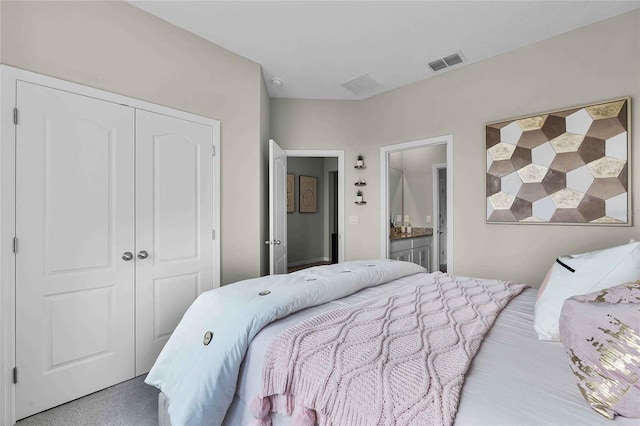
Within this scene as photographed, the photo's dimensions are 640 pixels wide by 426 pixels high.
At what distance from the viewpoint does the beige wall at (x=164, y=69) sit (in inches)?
72.3

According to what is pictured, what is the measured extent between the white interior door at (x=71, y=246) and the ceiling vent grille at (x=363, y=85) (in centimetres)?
229

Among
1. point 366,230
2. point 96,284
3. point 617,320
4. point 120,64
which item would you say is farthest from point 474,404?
point 366,230

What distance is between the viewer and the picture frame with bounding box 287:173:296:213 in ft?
19.8

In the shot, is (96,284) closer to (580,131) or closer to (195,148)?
(195,148)

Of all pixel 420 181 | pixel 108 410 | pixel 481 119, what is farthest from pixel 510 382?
pixel 420 181

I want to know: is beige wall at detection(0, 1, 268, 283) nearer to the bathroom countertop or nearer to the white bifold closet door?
the white bifold closet door

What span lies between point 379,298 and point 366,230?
227 cm

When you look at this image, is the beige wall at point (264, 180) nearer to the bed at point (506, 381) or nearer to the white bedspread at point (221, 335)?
the white bedspread at point (221, 335)

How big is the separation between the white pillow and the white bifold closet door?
2.43 metres

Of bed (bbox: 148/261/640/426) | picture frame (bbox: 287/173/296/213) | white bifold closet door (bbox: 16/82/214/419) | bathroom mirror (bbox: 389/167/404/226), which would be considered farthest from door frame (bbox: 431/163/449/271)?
white bifold closet door (bbox: 16/82/214/419)

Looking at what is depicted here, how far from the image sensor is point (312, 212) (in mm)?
6648

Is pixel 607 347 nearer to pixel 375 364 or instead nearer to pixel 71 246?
pixel 375 364

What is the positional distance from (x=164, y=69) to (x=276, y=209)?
161 cm

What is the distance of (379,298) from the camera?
1.57 meters
